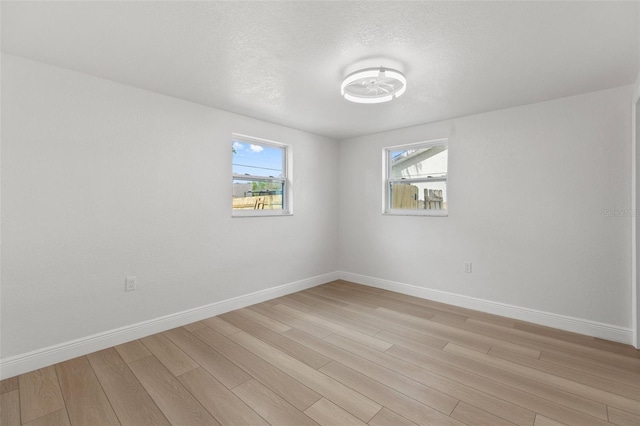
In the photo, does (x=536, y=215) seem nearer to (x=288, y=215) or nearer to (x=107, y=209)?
(x=288, y=215)

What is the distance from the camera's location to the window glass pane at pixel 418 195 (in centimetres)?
376

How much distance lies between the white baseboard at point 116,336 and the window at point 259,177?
1070mm

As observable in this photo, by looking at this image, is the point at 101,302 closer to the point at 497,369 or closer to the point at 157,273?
the point at 157,273

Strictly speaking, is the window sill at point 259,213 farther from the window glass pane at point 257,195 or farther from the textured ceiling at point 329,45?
the textured ceiling at point 329,45

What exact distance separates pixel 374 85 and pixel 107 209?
253cm

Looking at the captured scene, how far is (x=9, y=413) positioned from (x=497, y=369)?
3202 mm

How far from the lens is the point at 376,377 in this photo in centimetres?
204

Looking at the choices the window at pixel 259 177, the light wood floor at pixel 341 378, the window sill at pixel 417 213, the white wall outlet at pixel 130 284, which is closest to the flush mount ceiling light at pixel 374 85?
the window at pixel 259 177

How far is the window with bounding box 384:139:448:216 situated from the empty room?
0.04m

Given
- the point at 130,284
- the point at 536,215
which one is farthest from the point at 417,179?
the point at 130,284

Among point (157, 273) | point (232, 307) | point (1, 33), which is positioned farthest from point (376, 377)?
point (1, 33)

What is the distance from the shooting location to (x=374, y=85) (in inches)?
94.6

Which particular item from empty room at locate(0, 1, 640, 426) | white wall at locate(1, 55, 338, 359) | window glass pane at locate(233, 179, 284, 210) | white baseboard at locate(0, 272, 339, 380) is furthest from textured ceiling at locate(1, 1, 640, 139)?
white baseboard at locate(0, 272, 339, 380)

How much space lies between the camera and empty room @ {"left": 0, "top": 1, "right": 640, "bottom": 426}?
67.7 inches
